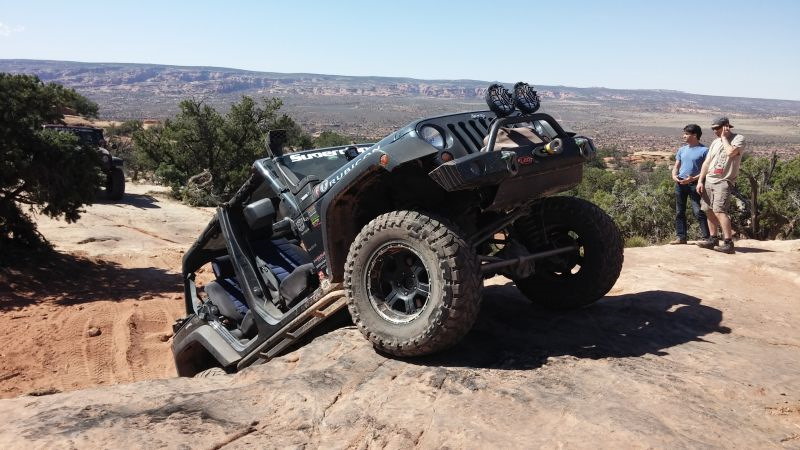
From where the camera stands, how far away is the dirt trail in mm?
6004

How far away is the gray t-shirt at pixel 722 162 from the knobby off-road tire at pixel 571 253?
12.3ft

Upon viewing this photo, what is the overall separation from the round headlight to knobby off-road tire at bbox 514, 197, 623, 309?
1.10 meters

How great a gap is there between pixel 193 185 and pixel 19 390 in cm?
1587

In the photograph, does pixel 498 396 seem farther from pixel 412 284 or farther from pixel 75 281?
pixel 75 281

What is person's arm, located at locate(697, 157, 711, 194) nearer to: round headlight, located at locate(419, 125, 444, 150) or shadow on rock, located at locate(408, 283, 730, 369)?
shadow on rock, located at locate(408, 283, 730, 369)

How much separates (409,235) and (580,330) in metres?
1.45

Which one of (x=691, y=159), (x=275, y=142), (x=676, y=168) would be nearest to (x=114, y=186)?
(x=275, y=142)

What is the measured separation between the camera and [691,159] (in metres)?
7.63

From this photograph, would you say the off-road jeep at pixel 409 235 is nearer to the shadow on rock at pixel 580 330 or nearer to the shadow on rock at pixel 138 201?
the shadow on rock at pixel 580 330

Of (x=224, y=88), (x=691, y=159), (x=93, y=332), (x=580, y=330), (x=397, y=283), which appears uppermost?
(x=224, y=88)

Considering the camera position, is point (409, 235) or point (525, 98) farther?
point (525, 98)

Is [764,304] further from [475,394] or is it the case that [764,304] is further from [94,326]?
[94,326]

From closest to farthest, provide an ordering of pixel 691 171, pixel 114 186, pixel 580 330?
pixel 580 330, pixel 691 171, pixel 114 186

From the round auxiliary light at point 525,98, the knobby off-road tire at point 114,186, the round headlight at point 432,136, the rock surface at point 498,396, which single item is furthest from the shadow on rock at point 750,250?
the knobby off-road tire at point 114,186
